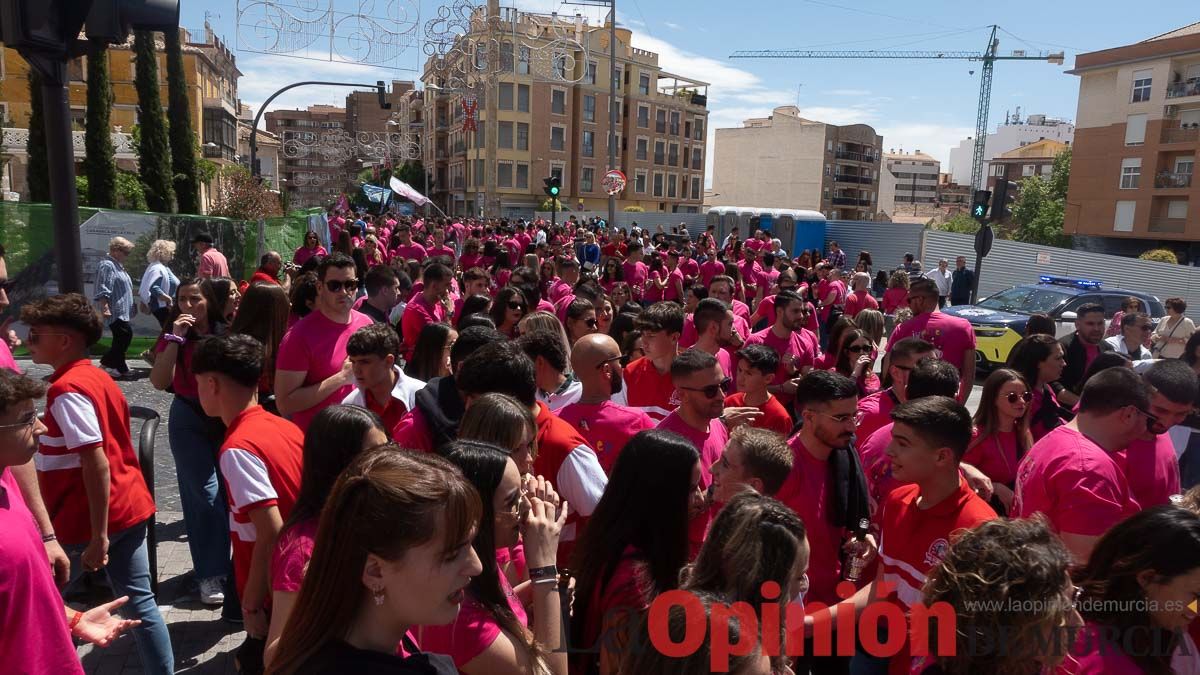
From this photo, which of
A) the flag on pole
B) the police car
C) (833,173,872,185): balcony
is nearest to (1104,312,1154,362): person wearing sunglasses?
the police car

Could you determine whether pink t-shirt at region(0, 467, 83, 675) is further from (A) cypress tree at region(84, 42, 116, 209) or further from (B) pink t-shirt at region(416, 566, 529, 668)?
(A) cypress tree at region(84, 42, 116, 209)

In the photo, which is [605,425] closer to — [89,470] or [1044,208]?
[89,470]

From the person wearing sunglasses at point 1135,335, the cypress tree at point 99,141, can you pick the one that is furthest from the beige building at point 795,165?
the person wearing sunglasses at point 1135,335

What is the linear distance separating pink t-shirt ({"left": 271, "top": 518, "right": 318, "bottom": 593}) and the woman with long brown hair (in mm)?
605

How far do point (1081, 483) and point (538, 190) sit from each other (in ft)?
191

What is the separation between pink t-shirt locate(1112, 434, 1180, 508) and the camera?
3485mm

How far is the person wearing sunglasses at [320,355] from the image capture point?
422 cm

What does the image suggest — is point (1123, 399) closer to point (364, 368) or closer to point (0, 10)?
point (364, 368)

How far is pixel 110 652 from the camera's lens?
3.95 metres

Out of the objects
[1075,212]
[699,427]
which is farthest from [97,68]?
[1075,212]

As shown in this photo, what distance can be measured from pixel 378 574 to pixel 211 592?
3.42 metres

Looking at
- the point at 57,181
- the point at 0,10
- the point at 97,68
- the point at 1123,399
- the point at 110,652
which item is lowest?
the point at 110,652

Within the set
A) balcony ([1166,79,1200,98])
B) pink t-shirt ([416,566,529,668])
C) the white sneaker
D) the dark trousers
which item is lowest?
the white sneaker

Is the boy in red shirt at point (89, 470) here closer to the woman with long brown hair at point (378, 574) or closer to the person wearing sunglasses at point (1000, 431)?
the woman with long brown hair at point (378, 574)
